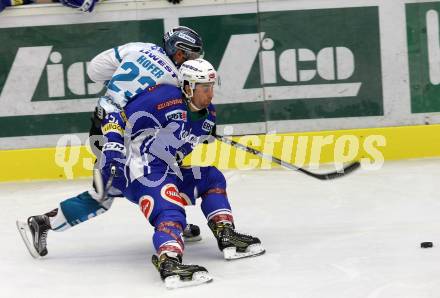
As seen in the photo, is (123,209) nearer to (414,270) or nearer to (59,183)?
(59,183)

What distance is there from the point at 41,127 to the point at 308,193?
2.36 metres

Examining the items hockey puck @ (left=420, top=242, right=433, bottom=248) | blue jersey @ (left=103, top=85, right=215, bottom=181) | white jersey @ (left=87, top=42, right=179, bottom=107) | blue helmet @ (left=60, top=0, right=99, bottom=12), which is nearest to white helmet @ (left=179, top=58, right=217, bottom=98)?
blue jersey @ (left=103, top=85, right=215, bottom=181)

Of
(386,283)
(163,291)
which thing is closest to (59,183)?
(163,291)

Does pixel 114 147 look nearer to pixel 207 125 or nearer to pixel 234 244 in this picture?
pixel 207 125

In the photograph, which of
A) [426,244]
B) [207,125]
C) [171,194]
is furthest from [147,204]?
[426,244]

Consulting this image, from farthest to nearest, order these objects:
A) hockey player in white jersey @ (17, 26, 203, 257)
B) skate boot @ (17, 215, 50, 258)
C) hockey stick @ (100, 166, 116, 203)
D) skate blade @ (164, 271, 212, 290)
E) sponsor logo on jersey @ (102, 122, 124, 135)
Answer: skate boot @ (17, 215, 50, 258), hockey player in white jersey @ (17, 26, 203, 257), sponsor logo on jersey @ (102, 122, 124, 135), hockey stick @ (100, 166, 116, 203), skate blade @ (164, 271, 212, 290)

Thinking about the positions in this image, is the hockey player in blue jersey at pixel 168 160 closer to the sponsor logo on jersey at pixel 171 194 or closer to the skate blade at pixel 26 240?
the sponsor logo on jersey at pixel 171 194

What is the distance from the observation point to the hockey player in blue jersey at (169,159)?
5.11 meters

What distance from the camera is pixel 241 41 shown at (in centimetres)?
828

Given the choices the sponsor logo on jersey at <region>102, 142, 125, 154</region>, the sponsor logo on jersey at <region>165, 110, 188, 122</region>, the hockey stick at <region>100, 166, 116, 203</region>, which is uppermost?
the sponsor logo on jersey at <region>165, 110, 188, 122</region>

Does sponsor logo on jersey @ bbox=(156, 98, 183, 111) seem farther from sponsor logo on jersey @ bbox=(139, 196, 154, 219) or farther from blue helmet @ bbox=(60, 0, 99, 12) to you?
blue helmet @ bbox=(60, 0, 99, 12)

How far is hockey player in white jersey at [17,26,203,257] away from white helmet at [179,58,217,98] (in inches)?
9.3

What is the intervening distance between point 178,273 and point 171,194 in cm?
53

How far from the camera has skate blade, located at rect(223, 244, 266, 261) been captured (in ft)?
17.4
